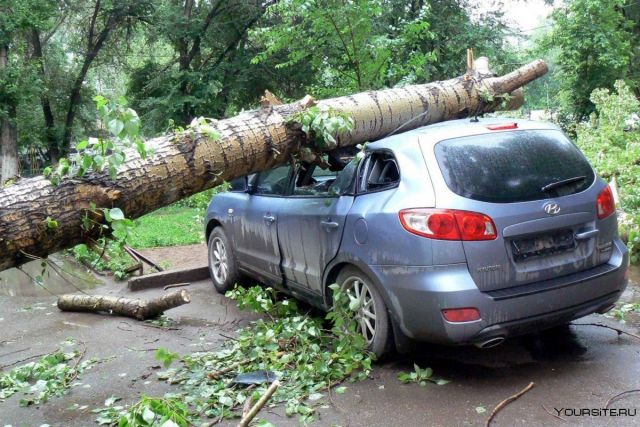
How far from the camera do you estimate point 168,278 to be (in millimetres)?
7898

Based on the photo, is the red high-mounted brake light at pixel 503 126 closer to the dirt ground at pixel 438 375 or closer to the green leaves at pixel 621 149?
the dirt ground at pixel 438 375

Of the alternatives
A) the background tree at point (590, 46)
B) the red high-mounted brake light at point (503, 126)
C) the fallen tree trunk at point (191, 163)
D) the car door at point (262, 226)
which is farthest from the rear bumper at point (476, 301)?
the background tree at point (590, 46)

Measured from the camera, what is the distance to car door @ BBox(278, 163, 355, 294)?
457cm

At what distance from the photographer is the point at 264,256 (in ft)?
19.1

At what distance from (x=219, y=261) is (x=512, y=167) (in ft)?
13.4

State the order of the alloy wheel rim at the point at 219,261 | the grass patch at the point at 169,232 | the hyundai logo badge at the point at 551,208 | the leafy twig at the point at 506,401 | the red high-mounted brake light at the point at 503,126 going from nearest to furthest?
1. the leafy twig at the point at 506,401
2. the hyundai logo badge at the point at 551,208
3. the red high-mounted brake light at the point at 503,126
4. the alloy wheel rim at the point at 219,261
5. the grass patch at the point at 169,232

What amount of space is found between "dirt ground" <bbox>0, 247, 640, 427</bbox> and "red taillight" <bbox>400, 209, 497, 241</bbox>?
999mm

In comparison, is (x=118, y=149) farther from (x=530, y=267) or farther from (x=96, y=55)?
(x=96, y=55)

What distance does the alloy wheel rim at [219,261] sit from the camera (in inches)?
269

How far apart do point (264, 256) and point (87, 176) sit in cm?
229

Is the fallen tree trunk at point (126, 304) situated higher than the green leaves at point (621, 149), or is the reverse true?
the green leaves at point (621, 149)

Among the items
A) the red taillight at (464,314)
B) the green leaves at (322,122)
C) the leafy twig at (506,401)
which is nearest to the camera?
the leafy twig at (506,401)

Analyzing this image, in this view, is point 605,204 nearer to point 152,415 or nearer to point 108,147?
point 152,415

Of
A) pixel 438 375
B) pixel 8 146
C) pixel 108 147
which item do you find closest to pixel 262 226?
pixel 108 147
